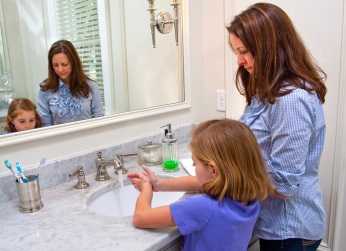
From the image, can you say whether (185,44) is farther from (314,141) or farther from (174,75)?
(314,141)

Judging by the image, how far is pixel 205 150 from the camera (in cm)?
78

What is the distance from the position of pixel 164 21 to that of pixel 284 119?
0.94 metres

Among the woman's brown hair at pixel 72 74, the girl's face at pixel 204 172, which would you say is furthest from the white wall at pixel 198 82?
the girl's face at pixel 204 172

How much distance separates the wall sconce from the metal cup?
85 cm

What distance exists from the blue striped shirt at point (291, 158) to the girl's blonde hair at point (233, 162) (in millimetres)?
67

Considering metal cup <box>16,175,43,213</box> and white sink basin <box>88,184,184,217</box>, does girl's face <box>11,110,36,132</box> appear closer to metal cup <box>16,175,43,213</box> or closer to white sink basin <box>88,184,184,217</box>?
metal cup <box>16,175,43,213</box>

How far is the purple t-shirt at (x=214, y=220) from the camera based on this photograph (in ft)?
2.47

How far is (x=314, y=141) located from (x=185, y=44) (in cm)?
92

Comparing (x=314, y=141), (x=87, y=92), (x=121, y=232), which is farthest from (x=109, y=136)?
(x=314, y=141)

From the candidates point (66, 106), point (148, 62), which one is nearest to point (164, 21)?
point (148, 62)

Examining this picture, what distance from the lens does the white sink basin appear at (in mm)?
1158

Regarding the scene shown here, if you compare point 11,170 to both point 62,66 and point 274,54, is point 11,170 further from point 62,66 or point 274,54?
point 274,54

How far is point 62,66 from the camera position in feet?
3.97

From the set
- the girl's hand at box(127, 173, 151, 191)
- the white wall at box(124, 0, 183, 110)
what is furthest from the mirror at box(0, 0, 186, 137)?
the girl's hand at box(127, 173, 151, 191)
